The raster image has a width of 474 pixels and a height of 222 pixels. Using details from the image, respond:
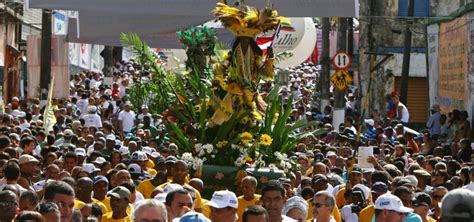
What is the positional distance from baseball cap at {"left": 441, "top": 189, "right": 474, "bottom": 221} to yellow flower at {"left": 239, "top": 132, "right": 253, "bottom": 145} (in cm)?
971

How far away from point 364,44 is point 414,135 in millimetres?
10261

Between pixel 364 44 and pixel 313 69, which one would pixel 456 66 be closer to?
pixel 364 44

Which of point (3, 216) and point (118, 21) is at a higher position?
point (118, 21)

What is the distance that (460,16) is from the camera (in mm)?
28688

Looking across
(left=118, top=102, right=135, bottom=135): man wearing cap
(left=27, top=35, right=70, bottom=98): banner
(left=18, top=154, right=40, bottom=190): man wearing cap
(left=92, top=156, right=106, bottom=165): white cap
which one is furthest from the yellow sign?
(left=18, top=154, right=40, bottom=190): man wearing cap

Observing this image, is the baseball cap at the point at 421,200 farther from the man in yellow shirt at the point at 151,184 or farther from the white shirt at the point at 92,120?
the white shirt at the point at 92,120

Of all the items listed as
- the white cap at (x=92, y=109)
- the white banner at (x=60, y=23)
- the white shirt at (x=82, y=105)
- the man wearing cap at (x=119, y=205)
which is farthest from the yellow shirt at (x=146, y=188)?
the white banner at (x=60, y=23)

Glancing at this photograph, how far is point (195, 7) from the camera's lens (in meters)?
19.2

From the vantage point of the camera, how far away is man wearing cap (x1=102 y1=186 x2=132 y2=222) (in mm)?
11516

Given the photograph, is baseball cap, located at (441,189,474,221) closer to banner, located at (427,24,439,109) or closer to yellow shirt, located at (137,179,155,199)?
yellow shirt, located at (137,179,155,199)

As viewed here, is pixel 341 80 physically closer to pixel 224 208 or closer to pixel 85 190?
pixel 85 190

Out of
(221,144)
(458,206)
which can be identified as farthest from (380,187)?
(458,206)

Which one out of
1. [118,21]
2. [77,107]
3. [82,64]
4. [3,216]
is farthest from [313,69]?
[3,216]

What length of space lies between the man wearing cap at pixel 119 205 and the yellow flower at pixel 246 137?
435cm
